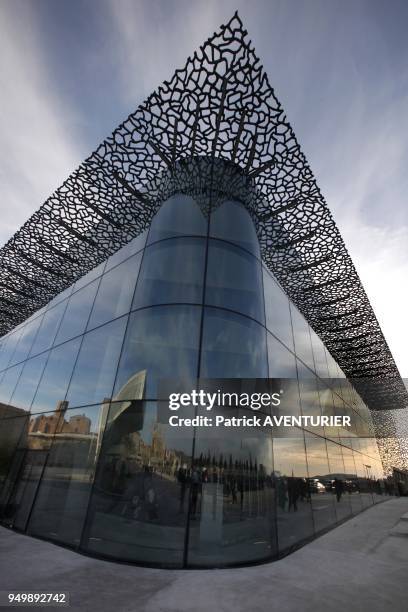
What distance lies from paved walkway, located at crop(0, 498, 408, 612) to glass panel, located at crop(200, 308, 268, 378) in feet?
11.0

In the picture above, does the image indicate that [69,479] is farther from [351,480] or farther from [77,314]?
[351,480]

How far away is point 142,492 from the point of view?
5504 millimetres

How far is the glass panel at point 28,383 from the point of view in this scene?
11.4 metres

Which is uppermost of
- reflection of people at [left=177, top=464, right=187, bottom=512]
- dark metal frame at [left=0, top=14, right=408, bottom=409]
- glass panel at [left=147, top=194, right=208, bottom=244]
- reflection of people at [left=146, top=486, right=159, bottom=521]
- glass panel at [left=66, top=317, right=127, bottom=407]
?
dark metal frame at [left=0, top=14, right=408, bottom=409]

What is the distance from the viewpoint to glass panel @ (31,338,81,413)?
9.46m

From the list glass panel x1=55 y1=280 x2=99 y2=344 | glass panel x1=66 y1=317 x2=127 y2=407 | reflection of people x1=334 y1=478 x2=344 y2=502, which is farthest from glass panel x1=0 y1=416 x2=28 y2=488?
reflection of people x1=334 y1=478 x2=344 y2=502

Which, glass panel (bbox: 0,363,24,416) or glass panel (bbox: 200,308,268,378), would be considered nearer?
glass panel (bbox: 200,308,268,378)

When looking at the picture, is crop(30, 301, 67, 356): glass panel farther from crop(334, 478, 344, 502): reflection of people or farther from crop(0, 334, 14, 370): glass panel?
crop(334, 478, 344, 502): reflection of people

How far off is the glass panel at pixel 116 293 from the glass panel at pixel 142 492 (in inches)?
130

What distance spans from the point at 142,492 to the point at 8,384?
11.6 meters

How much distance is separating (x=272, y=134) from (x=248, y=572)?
945 centimetres

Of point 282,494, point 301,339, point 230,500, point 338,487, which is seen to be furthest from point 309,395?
point 230,500

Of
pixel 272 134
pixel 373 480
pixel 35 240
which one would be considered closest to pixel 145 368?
pixel 272 134

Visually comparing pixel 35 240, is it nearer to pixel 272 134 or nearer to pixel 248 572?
pixel 272 134
